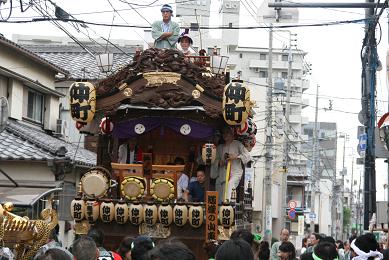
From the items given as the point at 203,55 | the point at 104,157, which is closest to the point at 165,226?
the point at 104,157

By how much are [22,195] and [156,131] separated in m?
3.03

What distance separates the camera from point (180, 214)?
13.7 m

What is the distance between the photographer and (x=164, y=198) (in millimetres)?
13734

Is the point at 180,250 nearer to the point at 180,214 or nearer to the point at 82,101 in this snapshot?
the point at 180,214

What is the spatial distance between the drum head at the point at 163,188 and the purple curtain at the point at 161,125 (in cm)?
150

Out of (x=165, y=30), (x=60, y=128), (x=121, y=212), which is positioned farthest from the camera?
(x=60, y=128)

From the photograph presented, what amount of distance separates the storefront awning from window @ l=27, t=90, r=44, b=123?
32.7 ft

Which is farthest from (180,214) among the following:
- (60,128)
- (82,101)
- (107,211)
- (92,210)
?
(60,128)

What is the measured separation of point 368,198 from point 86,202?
1188 cm

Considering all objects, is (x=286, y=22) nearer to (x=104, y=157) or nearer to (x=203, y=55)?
(x=203, y=55)

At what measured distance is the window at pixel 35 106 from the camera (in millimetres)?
25686

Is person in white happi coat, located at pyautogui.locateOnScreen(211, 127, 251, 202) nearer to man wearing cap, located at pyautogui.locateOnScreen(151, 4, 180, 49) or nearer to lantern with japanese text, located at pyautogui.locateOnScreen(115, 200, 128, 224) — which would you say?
lantern with japanese text, located at pyautogui.locateOnScreen(115, 200, 128, 224)

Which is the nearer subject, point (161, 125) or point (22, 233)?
point (22, 233)

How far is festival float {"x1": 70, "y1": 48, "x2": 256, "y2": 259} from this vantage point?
1375 centimetres
